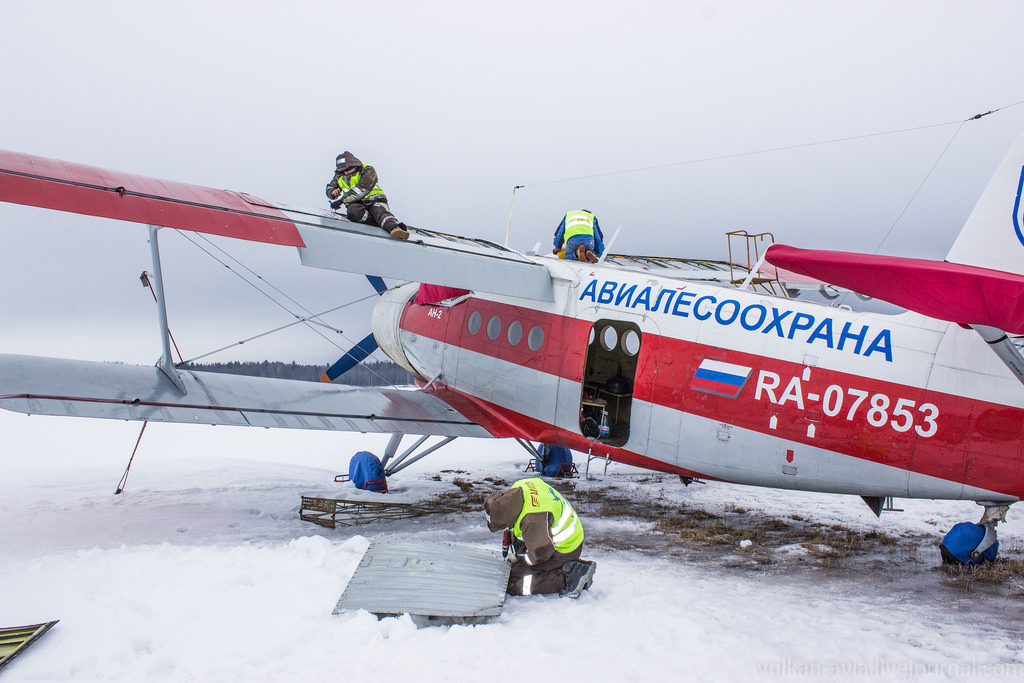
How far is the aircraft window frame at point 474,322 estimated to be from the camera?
31.0 ft

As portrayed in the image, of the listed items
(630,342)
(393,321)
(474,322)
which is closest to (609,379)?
(630,342)

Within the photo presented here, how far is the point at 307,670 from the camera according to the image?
3852 millimetres

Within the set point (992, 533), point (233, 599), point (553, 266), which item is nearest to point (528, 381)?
point (553, 266)

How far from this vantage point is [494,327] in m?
9.13

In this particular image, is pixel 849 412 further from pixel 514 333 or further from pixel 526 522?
pixel 514 333

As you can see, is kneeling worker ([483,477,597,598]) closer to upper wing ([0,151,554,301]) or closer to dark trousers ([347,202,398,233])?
upper wing ([0,151,554,301])

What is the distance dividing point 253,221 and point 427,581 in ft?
13.5

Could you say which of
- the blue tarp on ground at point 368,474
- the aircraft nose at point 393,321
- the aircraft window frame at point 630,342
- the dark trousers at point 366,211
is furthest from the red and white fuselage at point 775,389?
the aircraft nose at point 393,321

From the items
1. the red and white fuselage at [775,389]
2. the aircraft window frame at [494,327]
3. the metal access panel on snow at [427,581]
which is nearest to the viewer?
the metal access panel on snow at [427,581]

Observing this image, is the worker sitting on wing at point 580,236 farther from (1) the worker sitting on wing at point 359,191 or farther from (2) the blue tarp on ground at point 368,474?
(2) the blue tarp on ground at point 368,474

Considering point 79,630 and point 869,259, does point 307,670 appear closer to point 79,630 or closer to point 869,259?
point 79,630

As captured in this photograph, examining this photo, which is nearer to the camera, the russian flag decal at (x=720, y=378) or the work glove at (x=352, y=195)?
the russian flag decal at (x=720, y=378)

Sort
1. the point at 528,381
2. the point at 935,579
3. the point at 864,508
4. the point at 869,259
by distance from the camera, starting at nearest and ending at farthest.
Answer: the point at 869,259, the point at 935,579, the point at 528,381, the point at 864,508

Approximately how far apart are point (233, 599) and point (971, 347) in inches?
261
